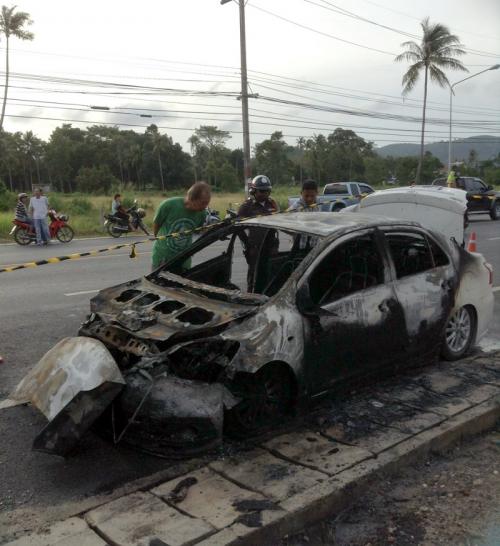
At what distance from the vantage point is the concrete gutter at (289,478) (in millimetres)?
2650

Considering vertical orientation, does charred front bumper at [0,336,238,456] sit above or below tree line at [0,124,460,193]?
below

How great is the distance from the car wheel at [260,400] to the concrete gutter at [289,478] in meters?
0.14

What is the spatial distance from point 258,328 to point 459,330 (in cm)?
248

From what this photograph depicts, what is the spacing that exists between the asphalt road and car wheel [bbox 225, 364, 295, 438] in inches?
20.6

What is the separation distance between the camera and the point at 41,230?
16.2 m

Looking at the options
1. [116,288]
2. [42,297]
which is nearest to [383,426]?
A: [116,288]

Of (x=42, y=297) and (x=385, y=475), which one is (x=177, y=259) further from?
(x=42, y=297)

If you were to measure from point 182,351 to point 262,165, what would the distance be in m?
72.9

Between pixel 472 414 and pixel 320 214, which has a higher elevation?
pixel 320 214

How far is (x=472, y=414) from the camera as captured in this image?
154 inches

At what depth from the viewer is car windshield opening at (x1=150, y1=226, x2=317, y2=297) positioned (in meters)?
4.51

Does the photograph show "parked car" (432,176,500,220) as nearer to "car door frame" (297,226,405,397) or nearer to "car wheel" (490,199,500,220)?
"car wheel" (490,199,500,220)

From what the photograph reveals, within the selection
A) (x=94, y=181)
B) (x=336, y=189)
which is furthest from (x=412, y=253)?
(x=94, y=181)

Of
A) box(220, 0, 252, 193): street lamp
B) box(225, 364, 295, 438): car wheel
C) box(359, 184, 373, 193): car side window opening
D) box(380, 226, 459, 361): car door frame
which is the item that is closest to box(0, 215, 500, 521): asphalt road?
box(225, 364, 295, 438): car wheel
